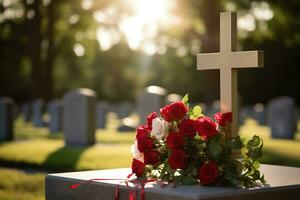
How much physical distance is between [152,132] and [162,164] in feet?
1.08

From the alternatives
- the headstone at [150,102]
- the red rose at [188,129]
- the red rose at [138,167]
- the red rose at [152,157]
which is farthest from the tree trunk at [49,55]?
the red rose at [188,129]

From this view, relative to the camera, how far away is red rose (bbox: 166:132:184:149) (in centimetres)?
561

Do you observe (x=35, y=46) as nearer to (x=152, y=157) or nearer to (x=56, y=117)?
(x=56, y=117)

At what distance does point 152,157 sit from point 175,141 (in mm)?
335

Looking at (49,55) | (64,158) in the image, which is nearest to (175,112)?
(64,158)

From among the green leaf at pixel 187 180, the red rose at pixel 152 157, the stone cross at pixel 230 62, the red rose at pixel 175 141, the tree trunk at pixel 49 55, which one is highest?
the tree trunk at pixel 49 55

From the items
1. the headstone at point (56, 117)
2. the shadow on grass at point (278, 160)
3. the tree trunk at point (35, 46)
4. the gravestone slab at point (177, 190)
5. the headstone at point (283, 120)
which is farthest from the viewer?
the tree trunk at point (35, 46)

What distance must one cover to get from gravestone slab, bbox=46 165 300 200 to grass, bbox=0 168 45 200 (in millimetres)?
2380

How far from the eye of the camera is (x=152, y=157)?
19.2 ft

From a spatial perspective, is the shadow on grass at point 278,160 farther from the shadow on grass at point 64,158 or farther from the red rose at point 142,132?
the red rose at point 142,132

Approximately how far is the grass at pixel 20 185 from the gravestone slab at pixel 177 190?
238cm

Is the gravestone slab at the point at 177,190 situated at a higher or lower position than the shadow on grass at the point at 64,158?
higher

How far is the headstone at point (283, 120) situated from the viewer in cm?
2086

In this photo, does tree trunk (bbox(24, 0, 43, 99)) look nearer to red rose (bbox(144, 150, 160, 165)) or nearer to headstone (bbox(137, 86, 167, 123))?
headstone (bbox(137, 86, 167, 123))
